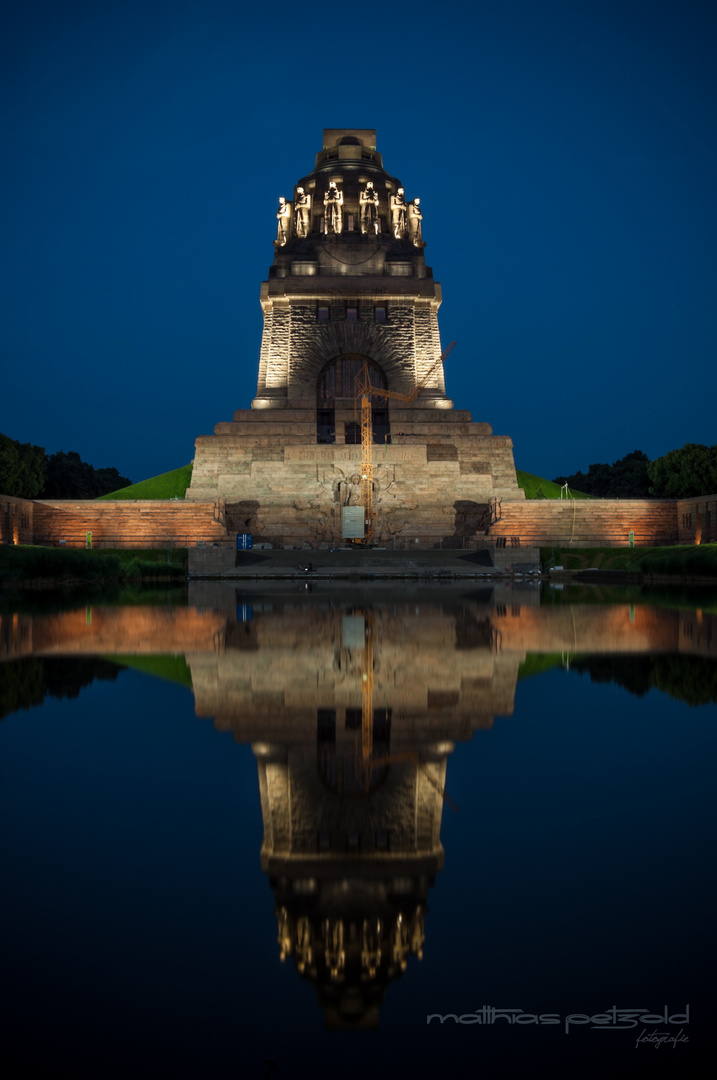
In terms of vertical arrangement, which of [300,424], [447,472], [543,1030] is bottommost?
[543,1030]

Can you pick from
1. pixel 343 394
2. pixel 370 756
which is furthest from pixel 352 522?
pixel 370 756

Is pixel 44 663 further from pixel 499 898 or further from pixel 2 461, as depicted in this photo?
pixel 2 461

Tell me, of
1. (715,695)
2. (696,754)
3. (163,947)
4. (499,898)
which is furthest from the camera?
(715,695)

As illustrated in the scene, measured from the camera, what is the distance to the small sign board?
148 ft

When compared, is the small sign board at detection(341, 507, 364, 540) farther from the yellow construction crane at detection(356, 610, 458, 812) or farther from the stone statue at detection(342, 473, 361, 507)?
the yellow construction crane at detection(356, 610, 458, 812)

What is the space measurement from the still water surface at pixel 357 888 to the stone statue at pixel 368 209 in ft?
192

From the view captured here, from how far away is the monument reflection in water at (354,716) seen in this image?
2.10 m

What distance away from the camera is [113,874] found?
2.37 metres

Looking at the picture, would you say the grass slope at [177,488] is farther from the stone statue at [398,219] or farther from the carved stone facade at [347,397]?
the stone statue at [398,219]

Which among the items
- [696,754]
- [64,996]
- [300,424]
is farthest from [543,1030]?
[300,424]

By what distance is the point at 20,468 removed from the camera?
145ft

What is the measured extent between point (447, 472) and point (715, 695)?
42141 mm

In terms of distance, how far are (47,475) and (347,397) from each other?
2630 centimetres

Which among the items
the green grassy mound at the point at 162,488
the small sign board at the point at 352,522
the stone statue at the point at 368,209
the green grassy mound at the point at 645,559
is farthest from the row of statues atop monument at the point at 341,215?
the green grassy mound at the point at 645,559
